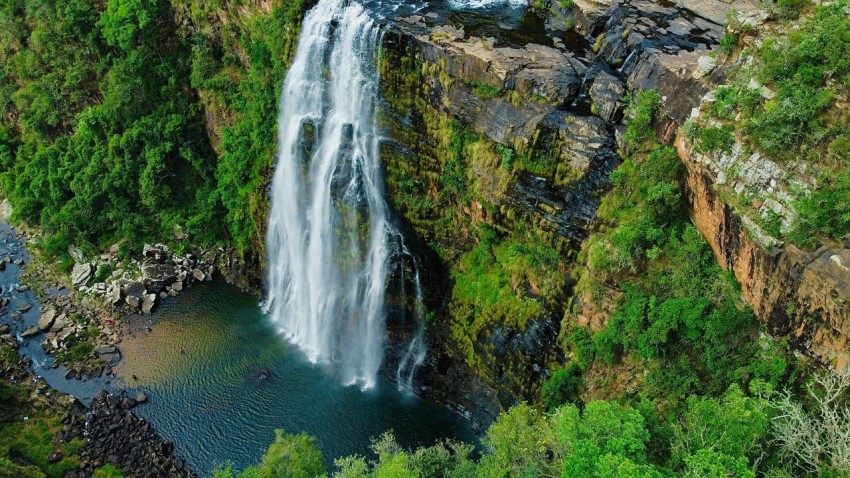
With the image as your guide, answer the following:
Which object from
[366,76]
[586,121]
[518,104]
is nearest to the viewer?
[586,121]

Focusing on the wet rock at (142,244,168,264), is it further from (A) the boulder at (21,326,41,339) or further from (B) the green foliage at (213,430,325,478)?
(B) the green foliage at (213,430,325,478)

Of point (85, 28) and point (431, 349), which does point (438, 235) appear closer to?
point (431, 349)

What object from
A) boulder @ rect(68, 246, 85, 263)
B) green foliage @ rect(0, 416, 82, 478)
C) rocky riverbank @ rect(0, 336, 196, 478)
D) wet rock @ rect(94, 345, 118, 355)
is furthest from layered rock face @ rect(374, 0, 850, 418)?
boulder @ rect(68, 246, 85, 263)

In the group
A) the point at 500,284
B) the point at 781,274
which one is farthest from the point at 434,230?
the point at 781,274

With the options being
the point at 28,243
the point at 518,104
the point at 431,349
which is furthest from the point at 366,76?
the point at 28,243

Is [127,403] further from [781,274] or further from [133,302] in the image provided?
[781,274]
